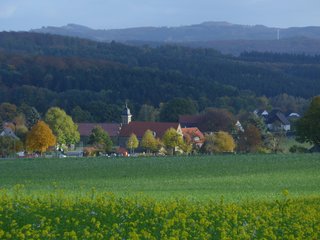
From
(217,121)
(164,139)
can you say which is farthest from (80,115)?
(164,139)

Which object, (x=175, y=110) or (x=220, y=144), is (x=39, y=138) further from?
(x=175, y=110)

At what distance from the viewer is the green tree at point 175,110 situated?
117312 millimetres

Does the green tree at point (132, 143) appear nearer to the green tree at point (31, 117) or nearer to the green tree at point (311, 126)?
the green tree at point (31, 117)

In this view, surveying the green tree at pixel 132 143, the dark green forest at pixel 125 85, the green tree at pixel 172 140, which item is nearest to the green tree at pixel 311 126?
the green tree at pixel 172 140

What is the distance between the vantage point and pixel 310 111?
6750 centimetres

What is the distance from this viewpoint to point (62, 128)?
90.1 meters

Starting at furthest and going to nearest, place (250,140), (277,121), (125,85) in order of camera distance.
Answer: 1. (125,85)
2. (277,121)
3. (250,140)

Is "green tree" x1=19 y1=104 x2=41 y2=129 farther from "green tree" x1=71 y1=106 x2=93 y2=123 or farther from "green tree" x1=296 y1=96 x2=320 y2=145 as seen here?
"green tree" x1=296 y1=96 x2=320 y2=145

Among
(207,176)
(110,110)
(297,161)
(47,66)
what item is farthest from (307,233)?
(47,66)

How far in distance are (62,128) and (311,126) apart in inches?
1229

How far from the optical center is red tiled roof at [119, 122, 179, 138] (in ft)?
299

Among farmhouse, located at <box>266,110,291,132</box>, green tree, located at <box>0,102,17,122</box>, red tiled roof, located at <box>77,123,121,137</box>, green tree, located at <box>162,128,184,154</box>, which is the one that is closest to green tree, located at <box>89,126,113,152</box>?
green tree, located at <box>162,128,184,154</box>

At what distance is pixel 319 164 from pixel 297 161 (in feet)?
9.01

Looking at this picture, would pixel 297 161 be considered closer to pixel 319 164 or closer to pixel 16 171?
pixel 319 164
